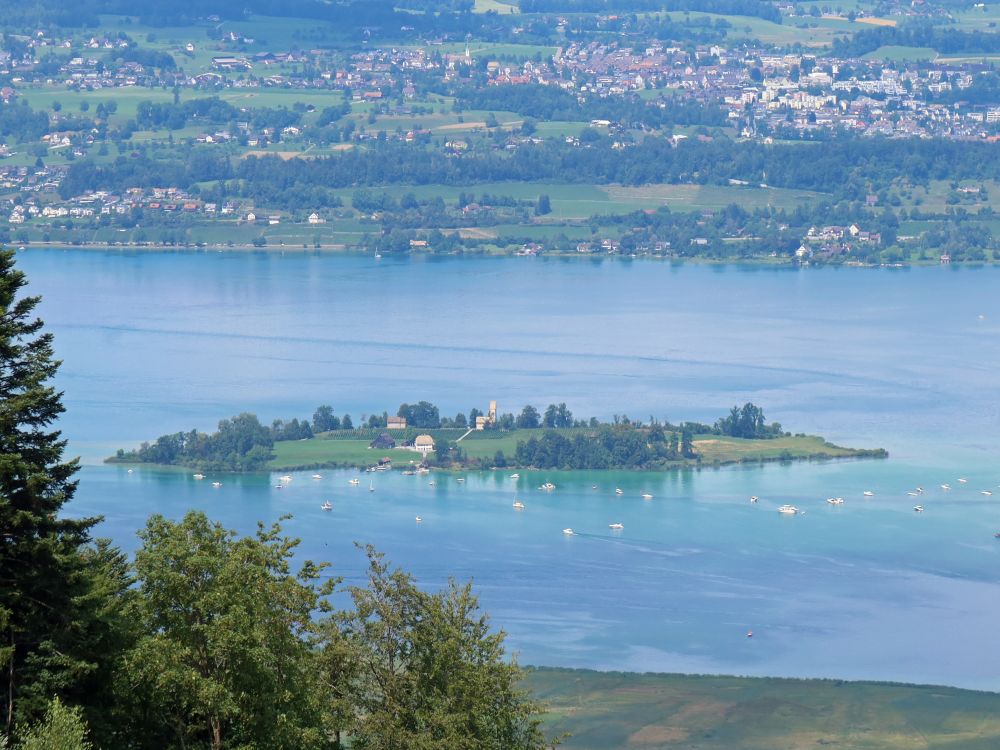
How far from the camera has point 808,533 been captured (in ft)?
97.5

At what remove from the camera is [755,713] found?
2077cm

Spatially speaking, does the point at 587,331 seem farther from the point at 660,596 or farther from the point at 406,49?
the point at 406,49

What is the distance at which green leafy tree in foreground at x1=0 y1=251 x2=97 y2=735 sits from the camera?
9836mm

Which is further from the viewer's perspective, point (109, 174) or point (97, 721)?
point (109, 174)

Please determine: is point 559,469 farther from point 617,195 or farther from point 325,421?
point 617,195

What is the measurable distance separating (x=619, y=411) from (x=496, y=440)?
112 inches

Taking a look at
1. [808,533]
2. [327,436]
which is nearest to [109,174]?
[327,436]

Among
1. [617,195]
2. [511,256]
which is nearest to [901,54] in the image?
[617,195]

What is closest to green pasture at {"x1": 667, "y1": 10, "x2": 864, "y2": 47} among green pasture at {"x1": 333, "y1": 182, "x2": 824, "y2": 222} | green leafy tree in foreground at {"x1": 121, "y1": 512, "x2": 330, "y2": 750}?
green pasture at {"x1": 333, "y1": 182, "x2": 824, "y2": 222}

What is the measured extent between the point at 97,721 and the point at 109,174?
65.0m

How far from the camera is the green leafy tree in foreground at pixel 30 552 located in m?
9.84

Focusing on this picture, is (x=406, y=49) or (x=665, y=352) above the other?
(x=406, y=49)

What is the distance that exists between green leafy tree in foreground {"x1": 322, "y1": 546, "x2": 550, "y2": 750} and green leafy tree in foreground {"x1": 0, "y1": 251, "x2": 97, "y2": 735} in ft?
5.98

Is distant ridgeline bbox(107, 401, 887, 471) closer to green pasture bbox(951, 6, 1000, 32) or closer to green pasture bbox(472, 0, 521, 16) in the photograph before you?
green pasture bbox(951, 6, 1000, 32)
